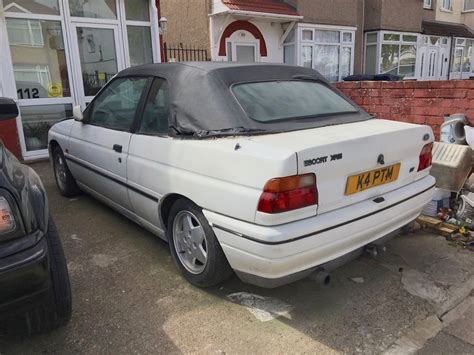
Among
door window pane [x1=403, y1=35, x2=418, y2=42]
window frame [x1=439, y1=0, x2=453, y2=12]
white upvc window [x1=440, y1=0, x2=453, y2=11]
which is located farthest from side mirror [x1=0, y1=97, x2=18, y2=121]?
white upvc window [x1=440, y1=0, x2=453, y2=11]

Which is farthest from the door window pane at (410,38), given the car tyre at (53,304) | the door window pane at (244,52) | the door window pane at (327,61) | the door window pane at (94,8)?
the car tyre at (53,304)

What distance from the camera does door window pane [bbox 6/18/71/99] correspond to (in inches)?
278

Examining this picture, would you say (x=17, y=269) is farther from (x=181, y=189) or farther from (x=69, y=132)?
(x=69, y=132)

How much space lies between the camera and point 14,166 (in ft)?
7.55

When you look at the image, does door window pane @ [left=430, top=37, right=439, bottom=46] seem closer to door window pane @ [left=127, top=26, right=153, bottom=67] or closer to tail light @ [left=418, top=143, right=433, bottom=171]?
door window pane @ [left=127, top=26, right=153, bottom=67]

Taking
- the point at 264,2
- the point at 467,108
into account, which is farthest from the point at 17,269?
the point at 264,2

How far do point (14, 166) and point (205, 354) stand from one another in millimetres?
1519

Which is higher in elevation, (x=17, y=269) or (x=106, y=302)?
(x=17, y=269)

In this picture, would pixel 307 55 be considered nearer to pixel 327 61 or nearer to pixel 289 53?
pixel 289 53

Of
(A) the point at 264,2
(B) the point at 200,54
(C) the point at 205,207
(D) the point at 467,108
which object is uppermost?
(A) the point at 264,2

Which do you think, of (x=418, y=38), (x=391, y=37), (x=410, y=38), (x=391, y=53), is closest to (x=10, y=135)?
(x=391, y=37)

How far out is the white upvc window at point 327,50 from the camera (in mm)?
14141

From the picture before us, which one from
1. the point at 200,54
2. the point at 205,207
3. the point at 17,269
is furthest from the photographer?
the point at 200,54

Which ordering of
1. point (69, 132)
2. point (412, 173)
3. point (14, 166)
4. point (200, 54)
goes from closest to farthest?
1. point (14, 166)
2. point (412, 173)
3. point (69, 132)
4. point (200, 54)
